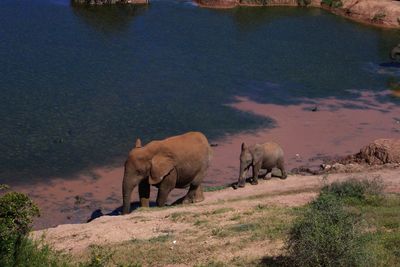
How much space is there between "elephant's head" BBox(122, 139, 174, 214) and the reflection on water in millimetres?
24017

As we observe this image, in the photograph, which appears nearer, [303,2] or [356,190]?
[356,190]

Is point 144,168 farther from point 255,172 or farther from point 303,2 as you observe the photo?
point 303,2

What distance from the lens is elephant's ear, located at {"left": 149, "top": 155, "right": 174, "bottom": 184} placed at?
19.5 metres

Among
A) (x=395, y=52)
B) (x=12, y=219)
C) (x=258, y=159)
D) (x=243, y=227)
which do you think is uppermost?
(x=12, y=219)

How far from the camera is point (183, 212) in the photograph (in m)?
18.3

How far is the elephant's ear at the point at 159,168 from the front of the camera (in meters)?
19.5

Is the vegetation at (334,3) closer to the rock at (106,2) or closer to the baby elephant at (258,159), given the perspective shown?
the rock at (106,2)

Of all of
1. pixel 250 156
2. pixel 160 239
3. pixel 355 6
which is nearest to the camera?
pixel 160 239

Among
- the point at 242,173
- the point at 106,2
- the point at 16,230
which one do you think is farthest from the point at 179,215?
the point at 106,2

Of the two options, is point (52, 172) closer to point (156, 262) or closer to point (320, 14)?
point (156, 262)

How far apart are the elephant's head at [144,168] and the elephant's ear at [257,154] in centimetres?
381

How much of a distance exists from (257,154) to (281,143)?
5240mm

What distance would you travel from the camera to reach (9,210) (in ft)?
38.7

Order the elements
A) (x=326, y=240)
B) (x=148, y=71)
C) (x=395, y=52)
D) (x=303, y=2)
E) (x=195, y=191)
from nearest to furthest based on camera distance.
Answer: (x=326, y=240)
(x=195, y=191)
(x=148, y=71)
(x=395, y=52)
(x=303, y=2)
